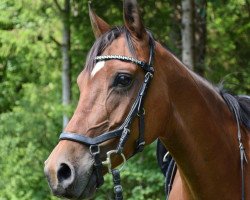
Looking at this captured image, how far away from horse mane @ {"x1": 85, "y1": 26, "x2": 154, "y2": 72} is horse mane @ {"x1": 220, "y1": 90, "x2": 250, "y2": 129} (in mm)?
813

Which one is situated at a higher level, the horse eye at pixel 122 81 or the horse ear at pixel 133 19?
the horse ear at pixel 133 19

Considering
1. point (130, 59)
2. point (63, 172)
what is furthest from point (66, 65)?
point (63, 172)

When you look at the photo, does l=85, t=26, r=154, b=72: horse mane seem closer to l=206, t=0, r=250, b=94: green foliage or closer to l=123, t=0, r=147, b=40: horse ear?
l=123, t=0, r=147, b=40: horse ear

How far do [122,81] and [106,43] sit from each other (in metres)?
0.25

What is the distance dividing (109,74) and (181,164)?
28.4 inches

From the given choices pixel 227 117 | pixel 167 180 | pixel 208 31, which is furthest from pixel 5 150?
pixel 227 117

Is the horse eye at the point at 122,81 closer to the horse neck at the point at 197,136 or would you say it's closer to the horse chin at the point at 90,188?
the horse neck at the point at 197,136

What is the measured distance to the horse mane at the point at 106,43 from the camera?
9.02ft

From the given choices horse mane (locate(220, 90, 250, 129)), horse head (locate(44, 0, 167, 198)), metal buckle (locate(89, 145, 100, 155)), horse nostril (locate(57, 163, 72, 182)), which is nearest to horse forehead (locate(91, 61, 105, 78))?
horse head (locate(44, 0, 167, 198))

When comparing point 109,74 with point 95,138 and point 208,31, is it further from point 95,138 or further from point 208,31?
point 208,31

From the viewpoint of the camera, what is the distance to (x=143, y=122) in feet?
8.98

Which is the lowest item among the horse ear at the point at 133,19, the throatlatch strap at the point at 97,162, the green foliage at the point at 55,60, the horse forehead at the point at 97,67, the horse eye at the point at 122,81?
A: the green foliage at the point at 55,60

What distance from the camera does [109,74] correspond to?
2.68 meters

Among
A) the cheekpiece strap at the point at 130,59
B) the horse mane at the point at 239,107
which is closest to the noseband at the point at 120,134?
the cheekpiece strap at the point at 130,59
